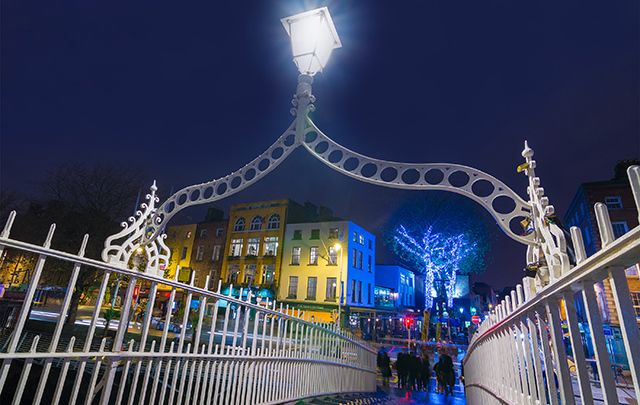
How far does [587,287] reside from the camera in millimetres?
1488

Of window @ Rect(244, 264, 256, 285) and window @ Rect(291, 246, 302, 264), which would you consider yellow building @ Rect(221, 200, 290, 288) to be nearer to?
window @ Rect(244, 264, 256, 285)

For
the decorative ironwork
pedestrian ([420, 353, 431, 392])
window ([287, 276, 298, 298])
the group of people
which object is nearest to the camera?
the decorative ironwork

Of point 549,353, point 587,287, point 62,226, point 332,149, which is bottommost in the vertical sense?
point 549,353

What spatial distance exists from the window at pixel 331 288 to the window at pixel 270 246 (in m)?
6.40

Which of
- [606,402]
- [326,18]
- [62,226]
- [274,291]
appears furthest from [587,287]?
[274,291]

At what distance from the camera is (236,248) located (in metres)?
35.1

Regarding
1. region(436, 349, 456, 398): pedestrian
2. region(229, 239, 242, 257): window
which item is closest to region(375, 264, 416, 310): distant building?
region(229, 239, 242, 257): window

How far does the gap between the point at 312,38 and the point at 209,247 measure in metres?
34.6

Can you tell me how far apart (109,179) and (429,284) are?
2516 centimetres

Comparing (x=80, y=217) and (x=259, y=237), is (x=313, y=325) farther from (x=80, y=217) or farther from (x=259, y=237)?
(x=259, y=237)

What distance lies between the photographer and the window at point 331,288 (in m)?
28.9

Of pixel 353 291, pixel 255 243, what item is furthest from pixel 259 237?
pixel 353 291

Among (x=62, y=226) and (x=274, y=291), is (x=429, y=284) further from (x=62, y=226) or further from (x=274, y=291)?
(x=62, y=226)

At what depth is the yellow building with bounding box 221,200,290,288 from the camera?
107 feet
